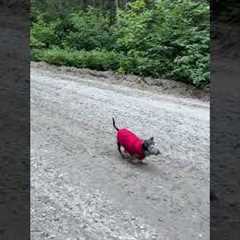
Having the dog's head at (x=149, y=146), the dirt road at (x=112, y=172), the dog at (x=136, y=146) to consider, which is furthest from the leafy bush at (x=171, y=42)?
the dog's head at (x=149, y=146)

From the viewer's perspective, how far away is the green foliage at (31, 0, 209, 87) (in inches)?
346

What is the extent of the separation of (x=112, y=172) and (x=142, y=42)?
572 cm

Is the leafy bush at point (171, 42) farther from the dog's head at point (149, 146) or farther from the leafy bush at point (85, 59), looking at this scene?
the dog's head at point (149, 146)

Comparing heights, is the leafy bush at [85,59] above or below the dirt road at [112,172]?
above

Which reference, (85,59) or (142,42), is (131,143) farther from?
(85,59)

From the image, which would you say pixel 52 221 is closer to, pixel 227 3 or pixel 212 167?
pixel 212 167

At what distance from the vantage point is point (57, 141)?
5.11 m

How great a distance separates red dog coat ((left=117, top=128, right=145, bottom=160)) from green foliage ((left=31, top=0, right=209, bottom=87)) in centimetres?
396

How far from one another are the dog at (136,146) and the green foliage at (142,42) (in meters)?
3.95

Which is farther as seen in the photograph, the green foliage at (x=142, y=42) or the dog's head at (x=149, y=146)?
the green foliage at (x=142, y=42)

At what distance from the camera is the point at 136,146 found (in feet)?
14.5

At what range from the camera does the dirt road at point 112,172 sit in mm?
3361

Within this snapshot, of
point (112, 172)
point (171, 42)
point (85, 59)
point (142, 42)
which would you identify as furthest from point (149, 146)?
point (85, 59)

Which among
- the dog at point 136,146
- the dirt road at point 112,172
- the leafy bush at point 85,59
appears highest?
the leafy bush at point 85,59
